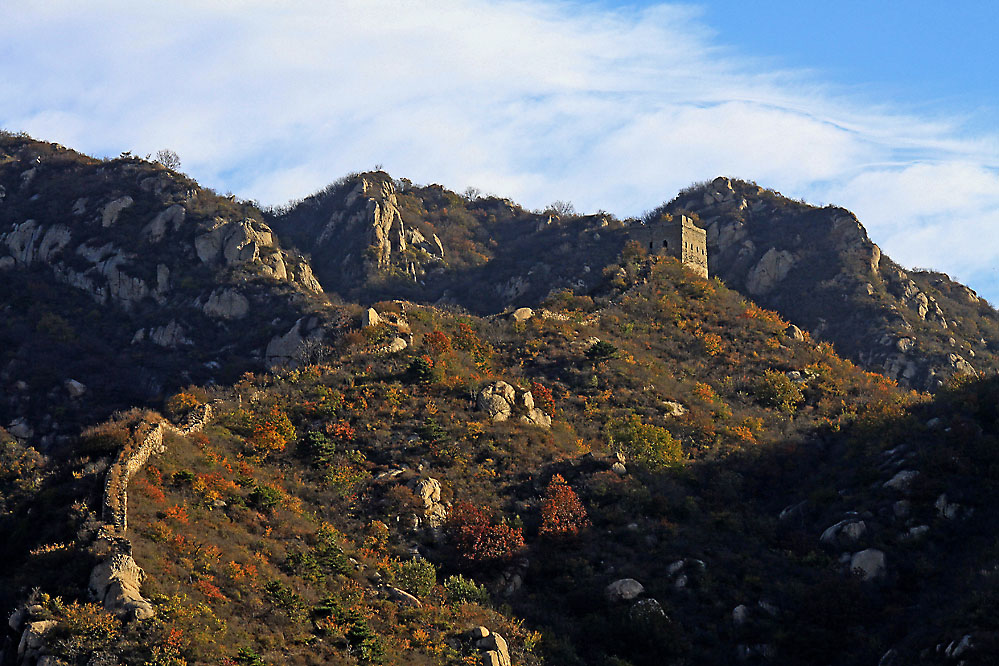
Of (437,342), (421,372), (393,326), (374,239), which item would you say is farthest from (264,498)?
(374,239)

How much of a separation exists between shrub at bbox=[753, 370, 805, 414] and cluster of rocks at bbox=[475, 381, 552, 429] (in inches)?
635

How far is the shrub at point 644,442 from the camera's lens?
44.4m

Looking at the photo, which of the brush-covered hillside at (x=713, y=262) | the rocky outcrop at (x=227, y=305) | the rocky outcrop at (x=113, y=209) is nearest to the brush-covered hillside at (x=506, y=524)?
the rocky outcrop at (x=227, y=305)

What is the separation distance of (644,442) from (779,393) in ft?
44.3

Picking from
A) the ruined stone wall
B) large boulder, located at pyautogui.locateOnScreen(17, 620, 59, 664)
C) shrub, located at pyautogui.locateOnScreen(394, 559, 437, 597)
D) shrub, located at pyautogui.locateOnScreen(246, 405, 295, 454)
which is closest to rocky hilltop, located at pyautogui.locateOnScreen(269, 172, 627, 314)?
shrub, located at pyautogui.locateOnScreen(246, 405, 295, 454)

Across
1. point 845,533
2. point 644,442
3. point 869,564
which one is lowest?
point 869,564

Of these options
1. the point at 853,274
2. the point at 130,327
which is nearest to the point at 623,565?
the point at 130,327

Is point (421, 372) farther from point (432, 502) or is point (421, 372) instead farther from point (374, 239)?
point (374, 239)

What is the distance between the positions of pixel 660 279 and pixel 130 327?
5368 centimetres

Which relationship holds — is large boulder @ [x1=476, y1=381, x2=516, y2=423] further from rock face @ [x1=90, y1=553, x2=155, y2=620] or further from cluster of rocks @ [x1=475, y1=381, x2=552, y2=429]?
rock face @ [x1=90, y1=553, x2=155, y2=620]

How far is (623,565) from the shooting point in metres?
35.1

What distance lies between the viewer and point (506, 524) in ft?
120

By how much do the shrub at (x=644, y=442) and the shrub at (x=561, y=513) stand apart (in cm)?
653

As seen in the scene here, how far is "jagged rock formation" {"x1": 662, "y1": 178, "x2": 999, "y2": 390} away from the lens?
8744 centimetres
